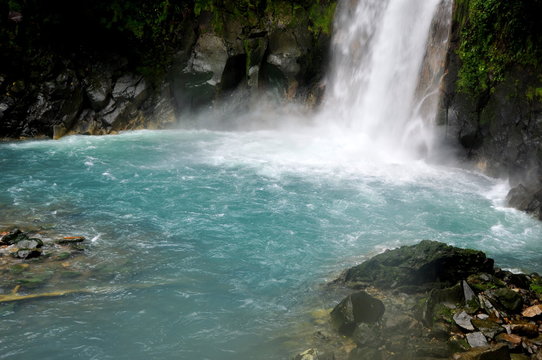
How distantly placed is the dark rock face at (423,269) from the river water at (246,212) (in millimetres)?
846

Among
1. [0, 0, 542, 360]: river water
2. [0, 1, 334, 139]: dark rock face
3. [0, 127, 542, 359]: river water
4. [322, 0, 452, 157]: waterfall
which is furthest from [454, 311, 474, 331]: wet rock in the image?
[0, 1, 334, 139]: dark rock face

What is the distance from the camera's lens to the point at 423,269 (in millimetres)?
7398

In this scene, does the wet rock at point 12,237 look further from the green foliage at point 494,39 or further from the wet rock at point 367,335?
the green foliage at point 494,39

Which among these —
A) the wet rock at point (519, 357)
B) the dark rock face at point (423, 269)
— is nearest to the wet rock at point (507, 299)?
the dark rock face at point (423, 269)

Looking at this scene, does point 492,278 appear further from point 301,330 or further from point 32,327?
point 32,327

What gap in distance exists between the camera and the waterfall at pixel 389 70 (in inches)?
621

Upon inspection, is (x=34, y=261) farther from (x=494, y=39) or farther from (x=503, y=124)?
(x=494, y=39)

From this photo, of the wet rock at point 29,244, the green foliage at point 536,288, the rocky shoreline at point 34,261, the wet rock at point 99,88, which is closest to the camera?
the green foliage at point 536,288

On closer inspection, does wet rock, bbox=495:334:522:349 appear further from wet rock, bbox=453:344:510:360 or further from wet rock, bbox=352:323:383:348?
wet rock, bbox=352:323:383:348

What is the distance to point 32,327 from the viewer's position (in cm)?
621

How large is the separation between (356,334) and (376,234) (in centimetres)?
434

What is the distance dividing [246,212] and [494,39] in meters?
9.44

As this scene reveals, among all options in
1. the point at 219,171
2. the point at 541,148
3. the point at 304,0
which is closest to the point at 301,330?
the point at 219,171

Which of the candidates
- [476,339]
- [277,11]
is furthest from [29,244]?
[277,11]
